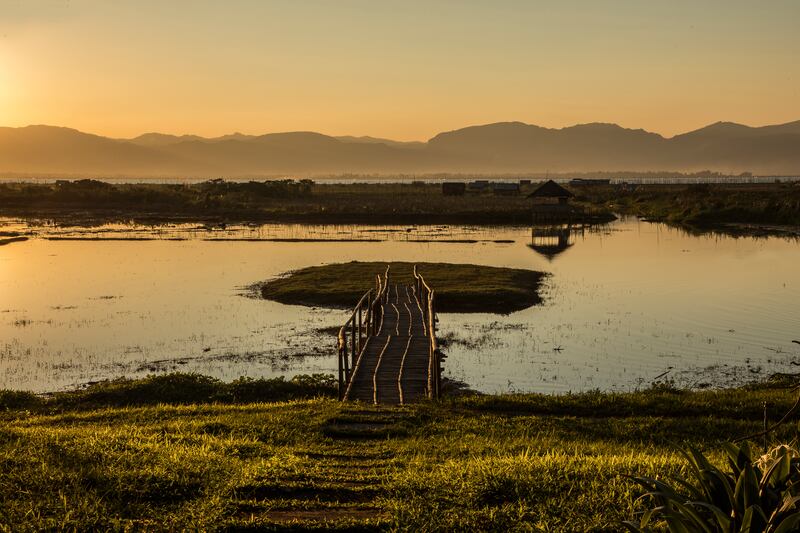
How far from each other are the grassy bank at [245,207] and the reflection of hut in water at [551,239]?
8.51m

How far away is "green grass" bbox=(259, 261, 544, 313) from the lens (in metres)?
35.8

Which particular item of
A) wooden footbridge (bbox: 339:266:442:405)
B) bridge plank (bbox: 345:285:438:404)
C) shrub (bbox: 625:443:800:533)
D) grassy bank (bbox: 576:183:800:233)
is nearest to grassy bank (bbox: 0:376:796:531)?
shrub (bbox: 625:443:800:533)

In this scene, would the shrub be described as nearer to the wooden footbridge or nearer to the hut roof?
the wooden footbridge

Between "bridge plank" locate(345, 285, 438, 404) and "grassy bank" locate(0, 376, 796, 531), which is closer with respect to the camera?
"grassy bank" locate(0, 376, 796, 531)

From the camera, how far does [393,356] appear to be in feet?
68.7

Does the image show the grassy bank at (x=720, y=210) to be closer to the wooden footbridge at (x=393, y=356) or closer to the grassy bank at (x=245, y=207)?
the grassy bank at (x=245, y=207)

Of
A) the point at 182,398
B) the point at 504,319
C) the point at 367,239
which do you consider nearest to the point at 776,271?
the point at 504,319

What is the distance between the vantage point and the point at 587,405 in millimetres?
15883

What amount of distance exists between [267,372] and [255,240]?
42763mm

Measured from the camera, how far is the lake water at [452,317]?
23938 millimetres

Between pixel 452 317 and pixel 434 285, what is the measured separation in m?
5.71

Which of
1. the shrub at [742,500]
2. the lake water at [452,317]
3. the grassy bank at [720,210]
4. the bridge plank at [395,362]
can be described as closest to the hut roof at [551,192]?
the grassy bank at [720,210]

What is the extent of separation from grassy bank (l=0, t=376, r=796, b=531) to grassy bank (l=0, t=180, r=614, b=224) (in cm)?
7183

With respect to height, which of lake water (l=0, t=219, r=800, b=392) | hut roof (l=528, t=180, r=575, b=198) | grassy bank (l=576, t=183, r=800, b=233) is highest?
hut roof (l=528, t=180, r=575, b=198)
